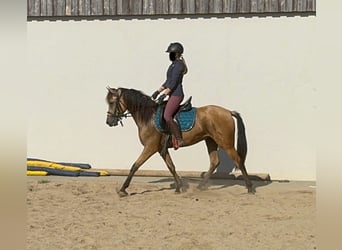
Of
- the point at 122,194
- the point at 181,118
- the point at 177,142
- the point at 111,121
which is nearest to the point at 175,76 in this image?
the point at 181,118

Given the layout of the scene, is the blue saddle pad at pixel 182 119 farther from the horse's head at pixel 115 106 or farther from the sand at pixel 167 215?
the sand at pixel 167 215

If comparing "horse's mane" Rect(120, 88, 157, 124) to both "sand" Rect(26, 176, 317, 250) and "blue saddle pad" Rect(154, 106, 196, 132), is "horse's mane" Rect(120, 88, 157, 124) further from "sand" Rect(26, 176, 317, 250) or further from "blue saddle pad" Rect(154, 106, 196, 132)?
"sand" Rect(26, 176, 317, 250)

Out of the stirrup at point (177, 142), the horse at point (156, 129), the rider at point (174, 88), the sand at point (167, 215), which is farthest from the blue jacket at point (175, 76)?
the sand at point (167, 215)

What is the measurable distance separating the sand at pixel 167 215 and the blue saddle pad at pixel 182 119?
0.88 metres

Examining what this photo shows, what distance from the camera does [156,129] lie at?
7348 millimetres

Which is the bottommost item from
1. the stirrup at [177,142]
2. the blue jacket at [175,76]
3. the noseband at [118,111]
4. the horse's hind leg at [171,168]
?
the horse's hind leg at [171,168]

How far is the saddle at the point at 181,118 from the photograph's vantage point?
24.1 feet

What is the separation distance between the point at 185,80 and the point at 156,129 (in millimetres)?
1946

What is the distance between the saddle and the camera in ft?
24.1

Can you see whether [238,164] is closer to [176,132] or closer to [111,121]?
[176,132]

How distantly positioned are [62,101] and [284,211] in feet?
15.6

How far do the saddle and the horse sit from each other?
0.05 metres

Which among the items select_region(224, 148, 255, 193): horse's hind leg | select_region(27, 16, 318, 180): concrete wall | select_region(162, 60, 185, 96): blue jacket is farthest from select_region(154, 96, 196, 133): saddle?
select_region(27, 16, 318, 180): concrete wall

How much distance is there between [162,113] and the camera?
7.34m
